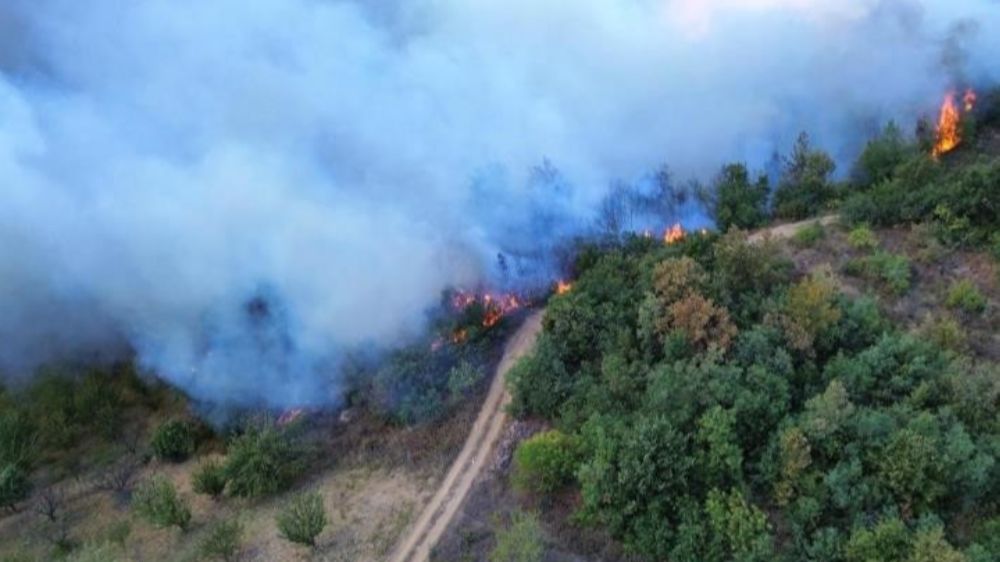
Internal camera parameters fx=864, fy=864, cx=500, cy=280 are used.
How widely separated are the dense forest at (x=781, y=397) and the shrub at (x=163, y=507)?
10.2 meters

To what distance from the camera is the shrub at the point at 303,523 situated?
78.4 ft

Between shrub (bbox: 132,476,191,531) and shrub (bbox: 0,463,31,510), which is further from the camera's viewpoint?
shrub (bbox: 0,463,31,510)

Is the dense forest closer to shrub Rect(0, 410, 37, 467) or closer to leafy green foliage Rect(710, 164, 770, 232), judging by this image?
leafy green foliage Rect(710, 164, 770, 232)

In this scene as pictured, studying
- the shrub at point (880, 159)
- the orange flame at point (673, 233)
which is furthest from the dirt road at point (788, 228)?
the shrub at point (880, 159)

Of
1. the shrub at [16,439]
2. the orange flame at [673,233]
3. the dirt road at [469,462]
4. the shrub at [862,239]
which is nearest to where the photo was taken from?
the dirt road at [469,462]

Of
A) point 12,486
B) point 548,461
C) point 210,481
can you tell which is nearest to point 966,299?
point 548,461

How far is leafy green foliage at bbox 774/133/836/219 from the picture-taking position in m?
35.2

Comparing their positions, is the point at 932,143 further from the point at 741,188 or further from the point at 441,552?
the point at 441,552

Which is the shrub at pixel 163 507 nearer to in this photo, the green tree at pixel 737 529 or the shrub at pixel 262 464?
the shrub at pixel 262 464

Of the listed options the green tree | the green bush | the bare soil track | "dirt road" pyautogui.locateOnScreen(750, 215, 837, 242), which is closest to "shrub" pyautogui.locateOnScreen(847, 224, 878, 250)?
the green bush

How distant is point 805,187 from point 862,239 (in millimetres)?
4620

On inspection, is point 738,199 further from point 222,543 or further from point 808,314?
point 222,543

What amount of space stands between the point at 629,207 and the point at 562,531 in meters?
15.8

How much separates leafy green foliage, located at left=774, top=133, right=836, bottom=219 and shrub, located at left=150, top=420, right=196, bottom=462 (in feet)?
80.1
